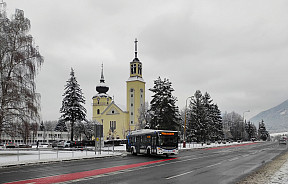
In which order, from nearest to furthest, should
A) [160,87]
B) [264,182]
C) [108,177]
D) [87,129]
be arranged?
[264,182]
[108,177]
[160,87]
[87,129]

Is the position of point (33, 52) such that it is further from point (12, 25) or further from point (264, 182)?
point (264, 182)

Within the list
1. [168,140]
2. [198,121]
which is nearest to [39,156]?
[168,140]

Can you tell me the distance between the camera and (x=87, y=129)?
99875 millimetres

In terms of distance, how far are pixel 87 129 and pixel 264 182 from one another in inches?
3572

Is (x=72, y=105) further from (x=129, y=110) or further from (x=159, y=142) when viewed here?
(x=129, y=110)

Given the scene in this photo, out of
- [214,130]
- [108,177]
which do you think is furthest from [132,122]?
[108,177]

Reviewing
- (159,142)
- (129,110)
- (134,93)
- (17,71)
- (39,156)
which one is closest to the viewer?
(39,156)

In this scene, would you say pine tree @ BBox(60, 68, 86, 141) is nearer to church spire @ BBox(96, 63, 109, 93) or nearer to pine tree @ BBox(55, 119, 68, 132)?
pine tree @ BBox(55, 119, 68, 132)

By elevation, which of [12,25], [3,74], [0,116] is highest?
[12,25]

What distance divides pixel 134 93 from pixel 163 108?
2072 inches

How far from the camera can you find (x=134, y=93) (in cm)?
11069

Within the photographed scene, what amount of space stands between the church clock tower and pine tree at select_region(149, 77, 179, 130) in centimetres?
4807

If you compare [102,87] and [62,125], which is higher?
[102,87]

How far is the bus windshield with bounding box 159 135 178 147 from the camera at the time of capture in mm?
28277
